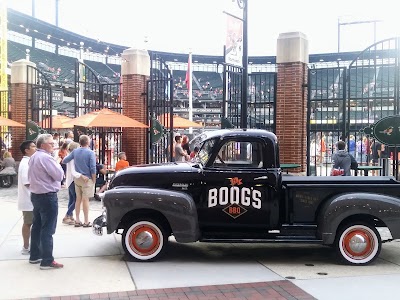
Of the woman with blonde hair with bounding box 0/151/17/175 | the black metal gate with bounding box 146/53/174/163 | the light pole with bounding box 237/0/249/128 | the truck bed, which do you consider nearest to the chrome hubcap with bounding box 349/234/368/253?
the truck bed

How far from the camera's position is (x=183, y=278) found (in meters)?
5.81

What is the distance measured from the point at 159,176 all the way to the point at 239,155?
119 cm

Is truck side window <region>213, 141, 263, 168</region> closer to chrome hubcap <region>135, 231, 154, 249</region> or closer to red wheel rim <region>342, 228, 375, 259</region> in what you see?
chrome hubcap <region>135, 231, 154, 249</region>

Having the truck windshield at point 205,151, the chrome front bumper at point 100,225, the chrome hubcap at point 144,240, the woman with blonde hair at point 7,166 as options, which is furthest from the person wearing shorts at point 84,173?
the woman with blonde hair at point 7,166

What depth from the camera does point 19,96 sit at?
1730 centimetres

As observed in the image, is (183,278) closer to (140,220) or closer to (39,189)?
(140,220)

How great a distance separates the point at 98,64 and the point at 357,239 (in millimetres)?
61176

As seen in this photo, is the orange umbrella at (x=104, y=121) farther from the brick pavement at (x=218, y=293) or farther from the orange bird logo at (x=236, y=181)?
the brick pavement at (x=218, y=293)

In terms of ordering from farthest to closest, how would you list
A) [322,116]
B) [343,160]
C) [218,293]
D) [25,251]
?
1. [322,116]
2. [343,160]
3. [25,251]
4. [218,293]

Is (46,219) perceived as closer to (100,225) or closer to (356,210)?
(100,225)

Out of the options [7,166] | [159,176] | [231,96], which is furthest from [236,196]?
[7,166]

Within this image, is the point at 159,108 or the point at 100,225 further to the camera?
the point at 159,108

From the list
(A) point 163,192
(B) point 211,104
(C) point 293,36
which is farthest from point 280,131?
(B) point 211,104

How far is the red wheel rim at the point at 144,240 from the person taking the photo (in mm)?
6523
